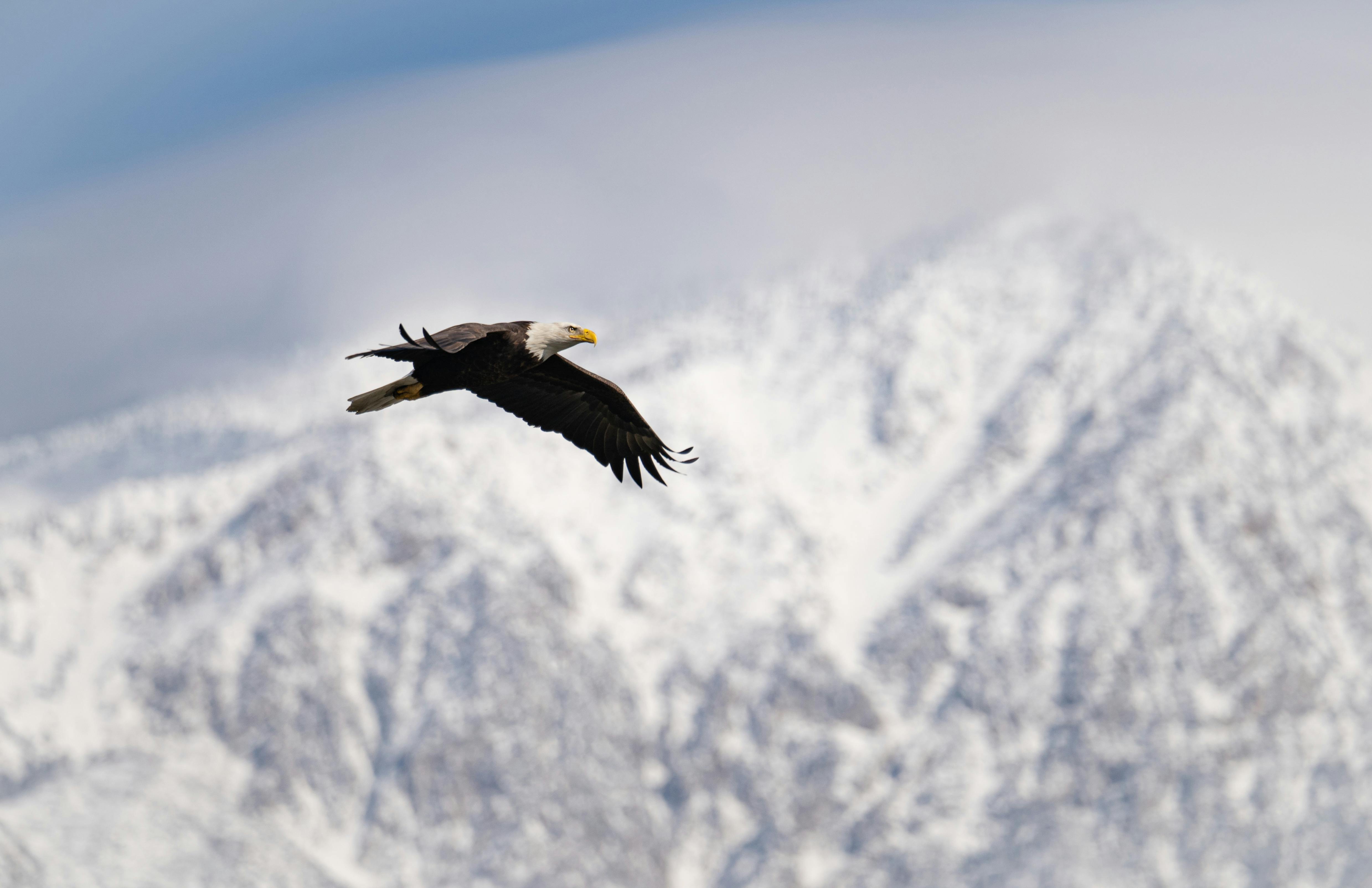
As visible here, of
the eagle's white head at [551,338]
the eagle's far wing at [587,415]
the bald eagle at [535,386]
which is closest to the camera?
the bald eagle at [535,386]

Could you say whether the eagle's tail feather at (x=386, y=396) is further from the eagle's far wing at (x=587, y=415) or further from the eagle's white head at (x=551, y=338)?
the eagle's far wing at (x=587, y=415)

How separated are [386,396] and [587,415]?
18.0 ft

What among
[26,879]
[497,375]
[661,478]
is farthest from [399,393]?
[26,879]

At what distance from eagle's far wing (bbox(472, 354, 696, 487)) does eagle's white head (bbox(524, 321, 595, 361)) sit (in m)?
2.79

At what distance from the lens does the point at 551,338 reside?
26.1 meters

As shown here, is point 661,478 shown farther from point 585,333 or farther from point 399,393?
point 399,393

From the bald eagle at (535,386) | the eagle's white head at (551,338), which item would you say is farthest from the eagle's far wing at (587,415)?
the eagle's white head at (551,338)

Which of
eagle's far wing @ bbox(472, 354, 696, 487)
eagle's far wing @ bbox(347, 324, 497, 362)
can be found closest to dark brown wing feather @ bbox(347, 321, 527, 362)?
eagle's far wing @ bbox(347, 324, 497, 362)

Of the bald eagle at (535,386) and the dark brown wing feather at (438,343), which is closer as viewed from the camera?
the dark brown wing feather at (438,343)

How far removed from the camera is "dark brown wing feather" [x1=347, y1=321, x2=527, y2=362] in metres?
21.2

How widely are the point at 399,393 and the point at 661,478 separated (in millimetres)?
4760

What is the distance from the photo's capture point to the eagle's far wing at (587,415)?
29.4 m

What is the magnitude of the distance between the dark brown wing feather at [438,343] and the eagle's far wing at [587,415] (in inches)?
142

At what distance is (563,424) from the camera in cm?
3005
